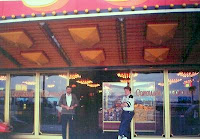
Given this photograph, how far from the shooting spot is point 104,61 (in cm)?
882

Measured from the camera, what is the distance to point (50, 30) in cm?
706

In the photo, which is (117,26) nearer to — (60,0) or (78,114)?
(60,0)

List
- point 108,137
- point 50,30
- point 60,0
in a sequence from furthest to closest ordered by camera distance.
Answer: point 108,137 → point 50,30 → point 60,0

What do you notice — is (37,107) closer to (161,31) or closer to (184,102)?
(184,102)

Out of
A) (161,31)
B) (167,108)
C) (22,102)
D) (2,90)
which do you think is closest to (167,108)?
(167,108)

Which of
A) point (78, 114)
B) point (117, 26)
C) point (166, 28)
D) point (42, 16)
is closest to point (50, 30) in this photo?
point (42, 16)

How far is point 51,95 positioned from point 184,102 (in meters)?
4.63

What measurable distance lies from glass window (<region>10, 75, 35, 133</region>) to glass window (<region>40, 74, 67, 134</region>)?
1.31 feet

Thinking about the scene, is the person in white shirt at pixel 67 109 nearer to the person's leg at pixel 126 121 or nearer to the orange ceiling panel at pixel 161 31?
the person's leg at pixel 126 121

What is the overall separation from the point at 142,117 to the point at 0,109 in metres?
5.13

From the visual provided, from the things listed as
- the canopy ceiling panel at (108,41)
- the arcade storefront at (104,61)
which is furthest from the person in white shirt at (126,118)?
the canopy ceiling panel at (108,41)

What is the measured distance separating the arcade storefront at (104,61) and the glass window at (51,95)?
0.03m

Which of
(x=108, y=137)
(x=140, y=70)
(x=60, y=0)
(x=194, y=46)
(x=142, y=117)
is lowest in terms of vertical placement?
(x=108, y=137)

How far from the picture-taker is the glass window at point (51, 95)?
9.80m
